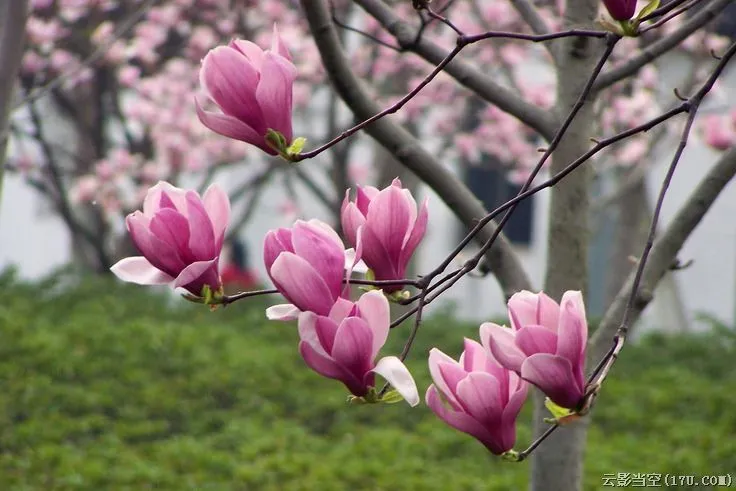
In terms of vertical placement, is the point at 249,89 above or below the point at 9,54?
below

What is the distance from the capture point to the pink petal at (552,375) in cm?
106

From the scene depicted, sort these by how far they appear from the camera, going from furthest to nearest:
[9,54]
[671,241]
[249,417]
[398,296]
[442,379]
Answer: [249,417], [9,54], [671,241], [398,296], [442,379]

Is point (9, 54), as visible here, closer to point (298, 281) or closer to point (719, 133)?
point (298, 281)

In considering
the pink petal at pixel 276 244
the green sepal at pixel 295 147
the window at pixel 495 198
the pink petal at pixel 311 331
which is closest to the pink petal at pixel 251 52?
the green sepal at pixel 295 147

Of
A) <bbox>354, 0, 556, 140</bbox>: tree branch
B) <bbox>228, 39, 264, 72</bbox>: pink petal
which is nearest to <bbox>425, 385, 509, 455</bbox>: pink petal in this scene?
<bbox>228, 39, 264, 72</bbox>: pink petal

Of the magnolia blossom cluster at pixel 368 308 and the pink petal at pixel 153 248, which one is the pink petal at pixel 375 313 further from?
the pink petal at pixel 153 248

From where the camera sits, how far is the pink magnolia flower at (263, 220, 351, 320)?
109 centimetres

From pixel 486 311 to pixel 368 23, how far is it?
6.70 metres

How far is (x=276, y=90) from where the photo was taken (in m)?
1.19

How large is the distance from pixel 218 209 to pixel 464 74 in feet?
3.78

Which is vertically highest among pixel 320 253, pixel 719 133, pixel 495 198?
pixel 495 198

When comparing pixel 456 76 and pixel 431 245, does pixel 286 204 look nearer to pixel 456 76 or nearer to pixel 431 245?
pixel 431 245

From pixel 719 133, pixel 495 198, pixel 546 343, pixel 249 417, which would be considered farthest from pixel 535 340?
pixel 495 198

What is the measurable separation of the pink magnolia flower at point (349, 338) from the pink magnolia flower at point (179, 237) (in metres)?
0.17
